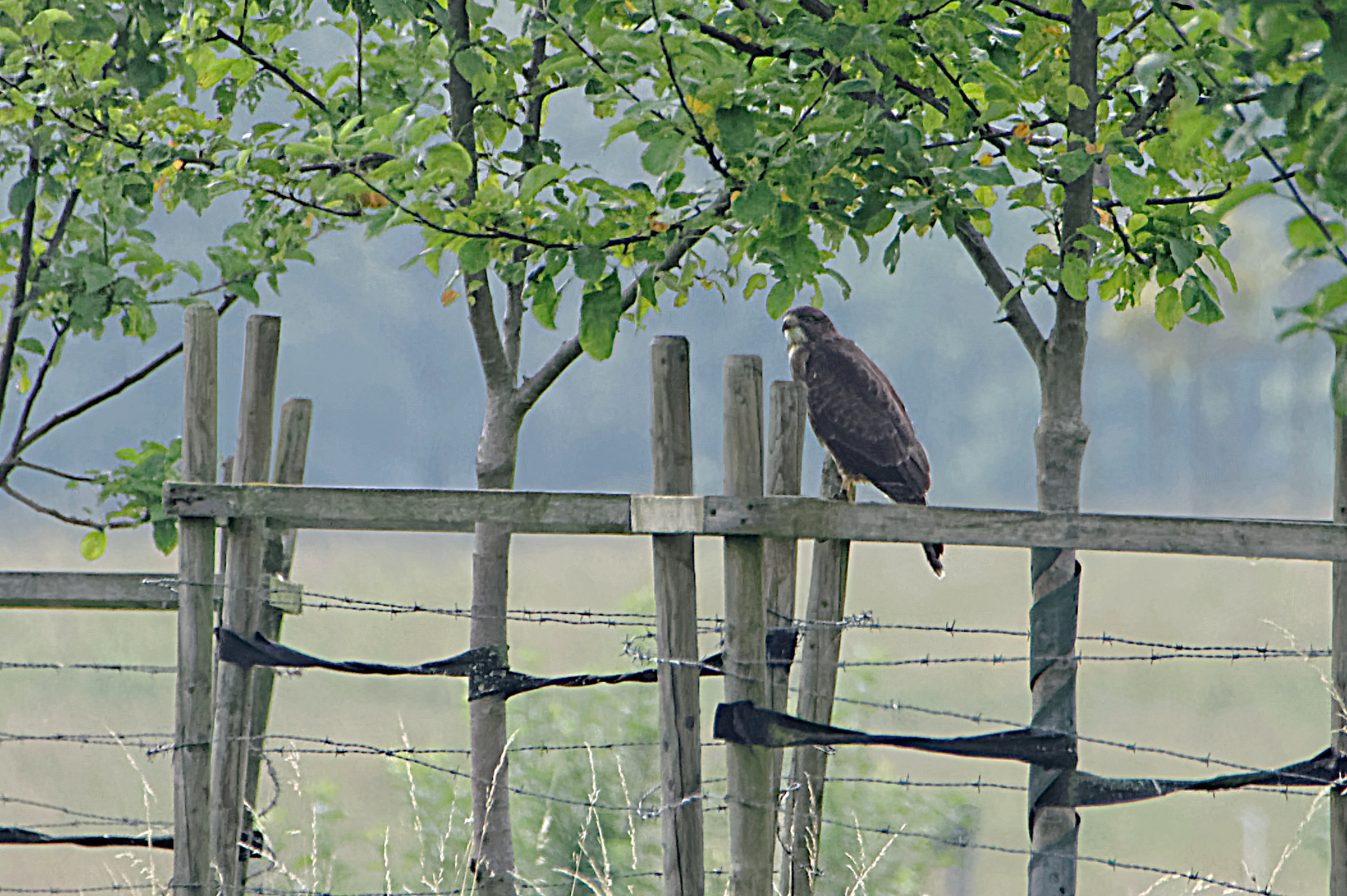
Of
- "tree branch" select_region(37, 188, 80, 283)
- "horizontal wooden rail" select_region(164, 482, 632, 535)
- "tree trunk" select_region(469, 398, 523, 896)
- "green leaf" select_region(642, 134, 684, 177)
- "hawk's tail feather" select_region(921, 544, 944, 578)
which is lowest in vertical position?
"tree trunk" select_region(469, 398, 523, 896)

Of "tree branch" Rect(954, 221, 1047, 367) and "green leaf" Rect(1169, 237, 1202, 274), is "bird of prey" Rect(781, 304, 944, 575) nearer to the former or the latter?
"tree branch" Rect(954, 221, 1047, 367)

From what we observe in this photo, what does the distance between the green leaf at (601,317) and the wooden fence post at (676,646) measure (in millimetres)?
141

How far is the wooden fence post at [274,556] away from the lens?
4.44m

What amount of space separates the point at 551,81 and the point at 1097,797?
136 inches

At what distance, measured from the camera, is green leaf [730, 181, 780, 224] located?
288 cm

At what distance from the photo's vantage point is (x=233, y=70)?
4.60m

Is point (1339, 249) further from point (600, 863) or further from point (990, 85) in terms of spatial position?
point (600, 863)

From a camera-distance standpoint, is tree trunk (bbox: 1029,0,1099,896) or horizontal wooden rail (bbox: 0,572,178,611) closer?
tree trunk (bbox: 1029,0,1099,896)

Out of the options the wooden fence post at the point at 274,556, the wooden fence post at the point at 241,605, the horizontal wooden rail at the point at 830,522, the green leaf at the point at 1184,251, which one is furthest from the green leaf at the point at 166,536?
the green leaf at the point at 1184,251

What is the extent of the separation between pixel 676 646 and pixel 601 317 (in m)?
0.95

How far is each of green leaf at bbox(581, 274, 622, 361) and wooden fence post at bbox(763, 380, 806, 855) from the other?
2.05ft

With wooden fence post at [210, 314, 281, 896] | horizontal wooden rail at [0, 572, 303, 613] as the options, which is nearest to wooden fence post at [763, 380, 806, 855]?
wooden fence post at [210, 314, 281, 896]

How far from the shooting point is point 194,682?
3.72 meters

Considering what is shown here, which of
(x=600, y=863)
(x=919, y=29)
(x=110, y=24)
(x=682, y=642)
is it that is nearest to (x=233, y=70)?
(x=110, y=24)
